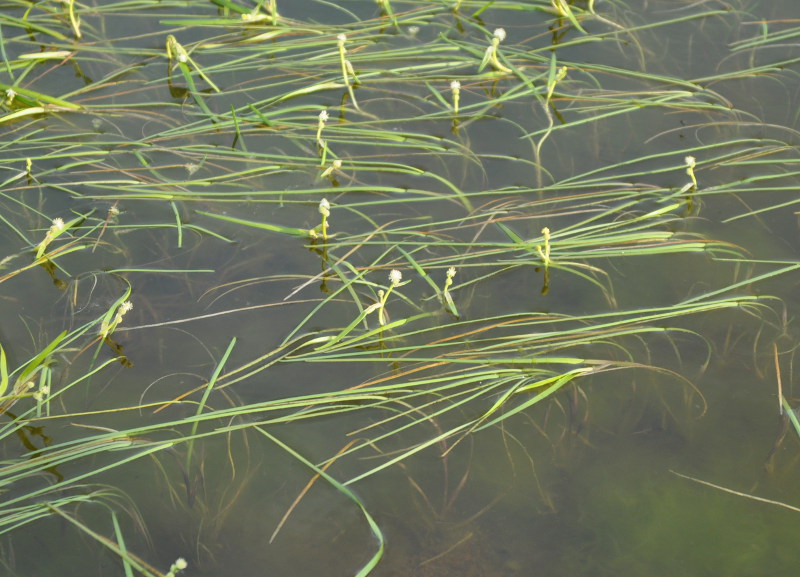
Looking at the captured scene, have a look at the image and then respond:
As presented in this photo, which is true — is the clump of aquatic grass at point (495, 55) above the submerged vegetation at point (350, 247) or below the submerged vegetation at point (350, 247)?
above

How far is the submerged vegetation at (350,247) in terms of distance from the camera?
253cm

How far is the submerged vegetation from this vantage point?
2.53 meters

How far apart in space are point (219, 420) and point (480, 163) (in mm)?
1606

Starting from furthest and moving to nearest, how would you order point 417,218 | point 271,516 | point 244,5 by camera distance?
point 244,5
point 417,218
point 271,516

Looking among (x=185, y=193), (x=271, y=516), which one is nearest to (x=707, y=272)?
(x=271, y=516)

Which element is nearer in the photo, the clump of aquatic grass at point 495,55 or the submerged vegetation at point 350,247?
A: the submerged vegetation at point 350,247

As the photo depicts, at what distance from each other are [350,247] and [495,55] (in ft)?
4.22

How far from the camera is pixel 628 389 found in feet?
8.84

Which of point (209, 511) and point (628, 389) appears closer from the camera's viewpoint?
point (209, 511)

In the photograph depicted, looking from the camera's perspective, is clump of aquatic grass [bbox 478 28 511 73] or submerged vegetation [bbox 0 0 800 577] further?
clump of aquatic grass [bbox 478 28 511 73]

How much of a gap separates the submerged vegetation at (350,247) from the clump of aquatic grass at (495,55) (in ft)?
0.09

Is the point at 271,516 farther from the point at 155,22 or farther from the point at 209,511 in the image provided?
the point at 155,22

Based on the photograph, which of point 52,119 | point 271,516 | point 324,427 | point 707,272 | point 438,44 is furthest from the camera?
point 438,44

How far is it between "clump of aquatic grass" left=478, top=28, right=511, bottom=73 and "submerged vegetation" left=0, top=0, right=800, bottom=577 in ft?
0.09
